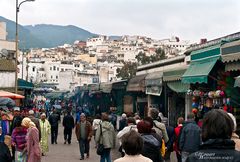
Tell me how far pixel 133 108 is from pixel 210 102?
16.4 metres

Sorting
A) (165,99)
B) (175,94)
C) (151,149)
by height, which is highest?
(175,94)

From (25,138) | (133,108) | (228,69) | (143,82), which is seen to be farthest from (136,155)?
(133,108)

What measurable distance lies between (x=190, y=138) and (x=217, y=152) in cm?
787

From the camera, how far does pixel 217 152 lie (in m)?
4.19

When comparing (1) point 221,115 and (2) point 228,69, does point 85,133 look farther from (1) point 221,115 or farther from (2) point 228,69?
(1) point 221,115

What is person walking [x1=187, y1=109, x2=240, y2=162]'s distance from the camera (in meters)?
4.18

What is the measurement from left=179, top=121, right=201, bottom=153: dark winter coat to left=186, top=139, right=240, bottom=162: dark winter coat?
773 cm

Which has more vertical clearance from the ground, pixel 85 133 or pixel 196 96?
pixel 196 96

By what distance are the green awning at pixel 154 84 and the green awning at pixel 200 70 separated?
6911mm

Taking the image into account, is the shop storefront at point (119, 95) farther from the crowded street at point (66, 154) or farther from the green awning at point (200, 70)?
the green awning at point (200, 70)

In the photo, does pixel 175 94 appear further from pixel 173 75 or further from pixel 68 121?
pixel 68 121

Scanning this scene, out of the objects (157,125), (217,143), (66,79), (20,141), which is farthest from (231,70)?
(66,79)

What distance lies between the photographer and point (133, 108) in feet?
108

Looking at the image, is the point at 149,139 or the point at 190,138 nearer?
the point at 149,139
